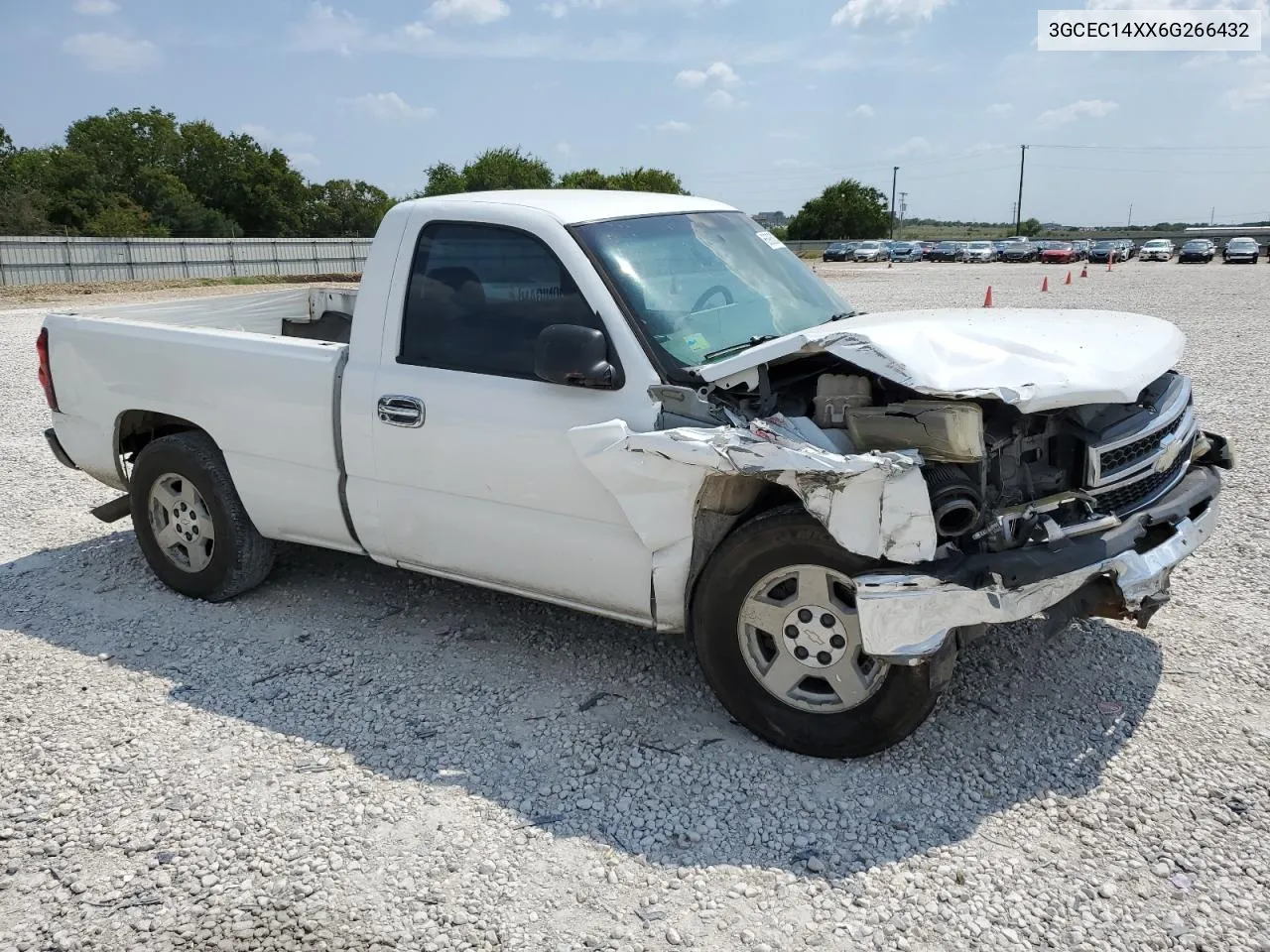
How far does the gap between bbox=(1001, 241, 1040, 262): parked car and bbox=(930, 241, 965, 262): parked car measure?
251cm

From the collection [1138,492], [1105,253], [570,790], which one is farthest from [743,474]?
[1105,253]

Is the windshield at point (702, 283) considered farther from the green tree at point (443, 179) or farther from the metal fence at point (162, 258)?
the green tree at point (443, 179)

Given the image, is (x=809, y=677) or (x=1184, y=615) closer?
(x=809, y=677)

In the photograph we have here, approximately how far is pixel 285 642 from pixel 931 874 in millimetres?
3097

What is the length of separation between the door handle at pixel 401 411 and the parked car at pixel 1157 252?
60.6 m

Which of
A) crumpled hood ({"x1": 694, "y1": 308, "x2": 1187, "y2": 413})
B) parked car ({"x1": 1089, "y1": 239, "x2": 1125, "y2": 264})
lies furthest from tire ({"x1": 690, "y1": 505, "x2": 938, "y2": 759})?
parked car ({"x1": 1089, "y1": 239, "x2": 1125, "y2": 264})

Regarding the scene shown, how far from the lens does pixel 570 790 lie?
3.52 m

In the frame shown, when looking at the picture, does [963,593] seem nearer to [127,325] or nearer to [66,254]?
[127,325]

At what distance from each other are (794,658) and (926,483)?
80 centimetres

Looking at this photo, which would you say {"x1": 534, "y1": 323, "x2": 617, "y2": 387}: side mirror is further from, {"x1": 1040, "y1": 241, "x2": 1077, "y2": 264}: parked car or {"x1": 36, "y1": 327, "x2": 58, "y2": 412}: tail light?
{"x1": 1040, "y1": 241, "x2": 1077, "y2": 264}: parked car

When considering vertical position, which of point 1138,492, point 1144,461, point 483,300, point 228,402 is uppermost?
point 483,300

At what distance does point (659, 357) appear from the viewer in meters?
3.80

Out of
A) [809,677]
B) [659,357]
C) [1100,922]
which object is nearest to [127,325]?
[659,357]

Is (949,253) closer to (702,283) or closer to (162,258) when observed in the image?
(162,258)
